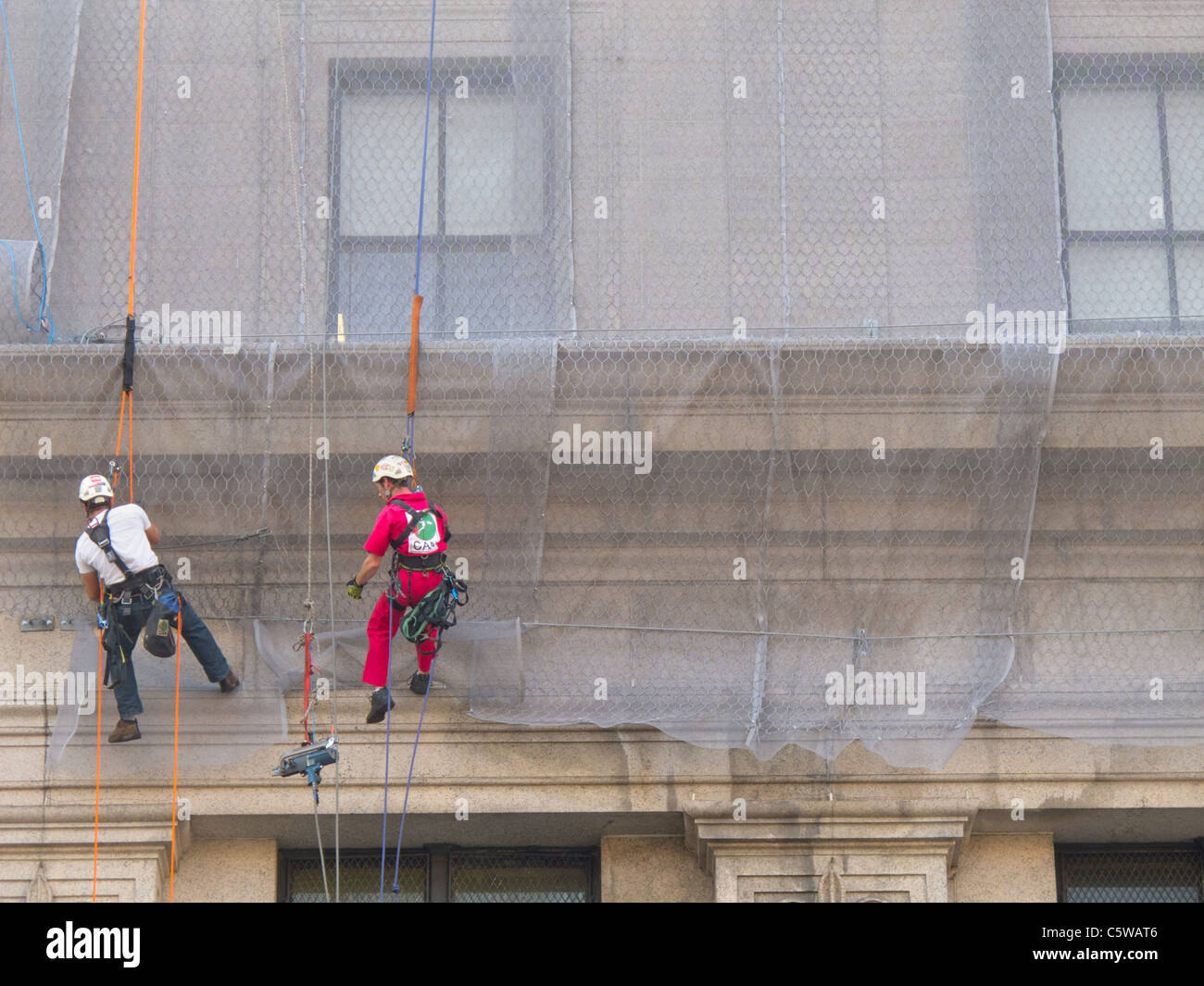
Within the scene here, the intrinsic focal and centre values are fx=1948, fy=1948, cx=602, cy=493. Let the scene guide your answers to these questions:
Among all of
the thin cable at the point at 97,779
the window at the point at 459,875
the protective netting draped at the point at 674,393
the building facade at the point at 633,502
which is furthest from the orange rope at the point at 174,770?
the window at the point at 459,875

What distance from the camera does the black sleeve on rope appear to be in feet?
38.3

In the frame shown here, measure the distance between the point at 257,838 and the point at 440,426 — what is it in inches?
110

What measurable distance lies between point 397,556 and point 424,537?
0.19 meters

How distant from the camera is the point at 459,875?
Answer: 1239 cm

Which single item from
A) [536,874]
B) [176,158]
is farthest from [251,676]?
[176,158]

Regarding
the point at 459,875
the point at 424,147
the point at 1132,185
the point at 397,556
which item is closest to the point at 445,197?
the point at 424,147

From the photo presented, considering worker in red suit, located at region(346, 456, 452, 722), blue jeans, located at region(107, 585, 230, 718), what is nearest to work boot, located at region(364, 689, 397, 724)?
worker in red suit, located at region(346, 456, 452, 722)

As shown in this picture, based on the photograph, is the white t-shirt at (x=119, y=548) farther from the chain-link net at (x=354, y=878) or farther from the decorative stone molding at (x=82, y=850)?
the chain-link net at (x=354, y=878)

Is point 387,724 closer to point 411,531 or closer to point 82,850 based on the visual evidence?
point 411,531

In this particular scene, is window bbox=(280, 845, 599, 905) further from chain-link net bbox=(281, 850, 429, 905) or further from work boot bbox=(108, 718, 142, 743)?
work boot bbox=(108, 718, 142, 743)

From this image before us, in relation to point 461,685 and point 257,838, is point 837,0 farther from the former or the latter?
point 257,838

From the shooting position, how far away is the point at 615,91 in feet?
41.4

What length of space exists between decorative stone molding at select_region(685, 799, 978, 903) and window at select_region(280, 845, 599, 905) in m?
1.11

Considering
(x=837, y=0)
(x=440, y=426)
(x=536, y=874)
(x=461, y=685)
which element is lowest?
(x=536, y=874)
